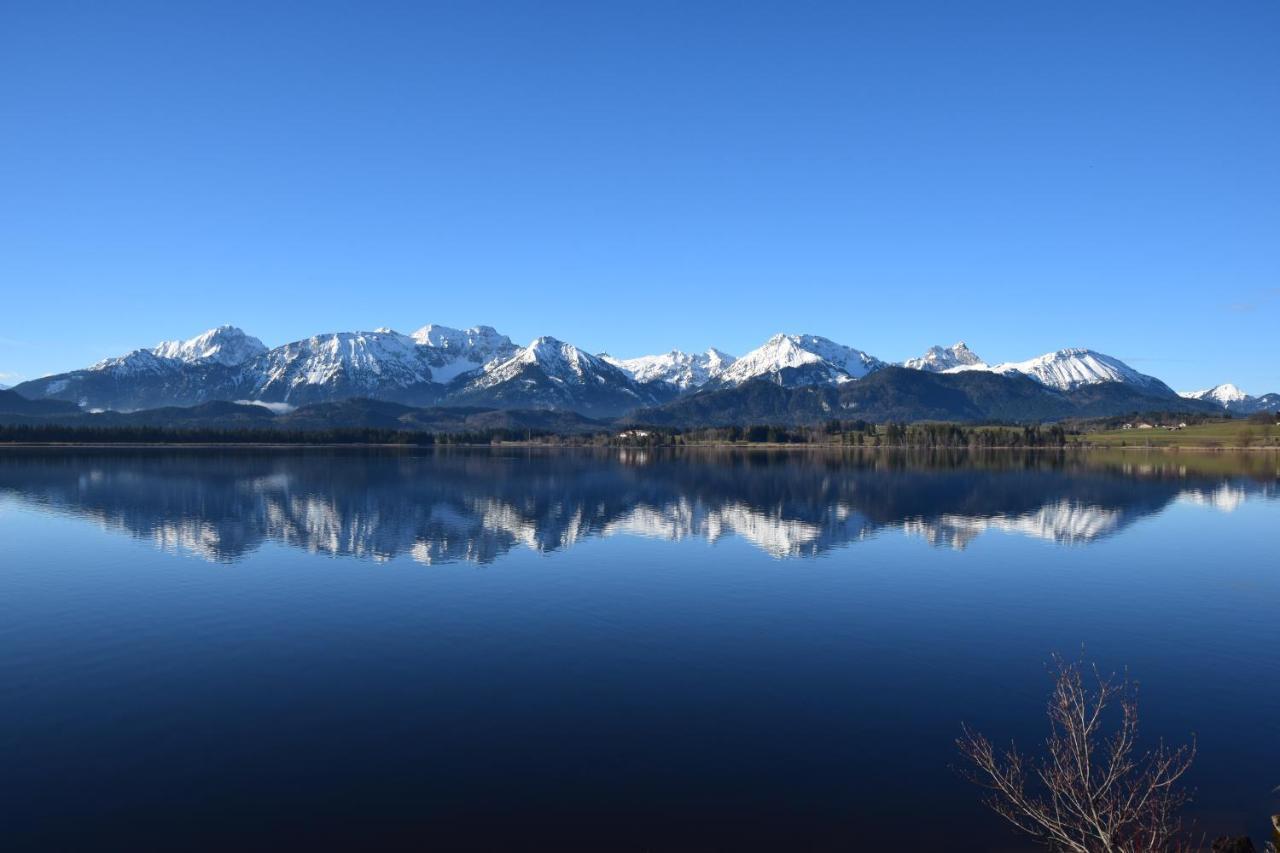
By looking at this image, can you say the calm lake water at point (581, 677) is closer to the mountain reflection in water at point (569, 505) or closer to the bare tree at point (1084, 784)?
the bare tree at point (1084, 784)

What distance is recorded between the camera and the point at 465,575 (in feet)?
189

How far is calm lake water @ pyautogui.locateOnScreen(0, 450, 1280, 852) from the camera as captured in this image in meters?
22.5

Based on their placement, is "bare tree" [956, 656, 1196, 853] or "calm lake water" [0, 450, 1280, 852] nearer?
"bare tree" [956, 656, 1196, 853]

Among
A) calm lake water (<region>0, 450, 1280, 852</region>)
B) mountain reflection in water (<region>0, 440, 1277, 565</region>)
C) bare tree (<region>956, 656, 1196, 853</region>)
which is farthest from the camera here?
mountain reflection in water (<region>0, 440, 1277, 565</region>)

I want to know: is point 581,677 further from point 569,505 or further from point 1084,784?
point 569,505

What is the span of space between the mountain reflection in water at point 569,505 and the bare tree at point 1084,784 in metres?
42.7

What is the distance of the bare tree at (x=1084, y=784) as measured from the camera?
18672mm

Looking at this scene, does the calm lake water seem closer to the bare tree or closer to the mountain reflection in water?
the bare tree

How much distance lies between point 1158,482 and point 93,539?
173991 mm

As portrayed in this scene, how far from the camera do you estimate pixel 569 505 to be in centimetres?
11069

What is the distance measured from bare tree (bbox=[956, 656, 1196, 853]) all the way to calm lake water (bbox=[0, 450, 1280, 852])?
3.89 feet

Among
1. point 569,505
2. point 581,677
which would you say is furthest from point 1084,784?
point 569,505

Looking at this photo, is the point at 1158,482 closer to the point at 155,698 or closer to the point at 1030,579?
the point at 1030,579

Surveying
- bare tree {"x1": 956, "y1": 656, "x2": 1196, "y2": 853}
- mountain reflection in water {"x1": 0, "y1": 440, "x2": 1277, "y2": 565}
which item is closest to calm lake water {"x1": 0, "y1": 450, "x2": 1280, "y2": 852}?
bare tree {"x1": 956, "y1": 656, "x2": 1196, "y2": 853}
